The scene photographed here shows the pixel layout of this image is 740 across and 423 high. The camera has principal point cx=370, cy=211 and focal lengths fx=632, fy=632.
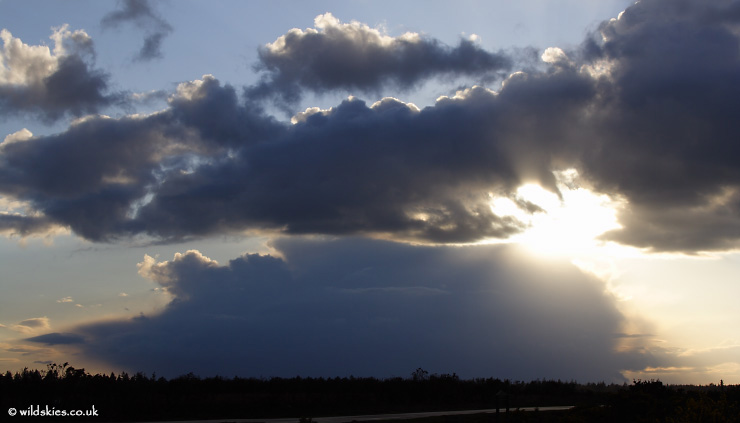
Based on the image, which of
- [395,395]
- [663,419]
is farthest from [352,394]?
[663,419]

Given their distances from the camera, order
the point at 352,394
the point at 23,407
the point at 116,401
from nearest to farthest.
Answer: the point at 23,407 → the point at 116,401 → the point at 352,394

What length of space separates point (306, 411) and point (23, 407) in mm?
17277

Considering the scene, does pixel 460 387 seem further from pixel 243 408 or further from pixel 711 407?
pixel 711 407

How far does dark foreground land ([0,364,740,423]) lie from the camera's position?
33281 mm

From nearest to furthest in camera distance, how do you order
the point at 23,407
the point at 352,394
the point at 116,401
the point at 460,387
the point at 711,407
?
the point at 711,407 < the point at 23,407 < the point at 116,401 < the point at 352,394 < the point at 460,387

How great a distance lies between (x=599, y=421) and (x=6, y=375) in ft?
137

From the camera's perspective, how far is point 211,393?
154ft

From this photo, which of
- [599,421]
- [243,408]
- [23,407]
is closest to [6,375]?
[23,407]

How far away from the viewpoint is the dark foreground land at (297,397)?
33281 mm

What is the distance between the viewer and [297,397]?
147 ft

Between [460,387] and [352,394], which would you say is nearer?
[352,394]

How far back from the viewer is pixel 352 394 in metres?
46.5

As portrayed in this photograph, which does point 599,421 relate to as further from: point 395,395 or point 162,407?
point 162,407

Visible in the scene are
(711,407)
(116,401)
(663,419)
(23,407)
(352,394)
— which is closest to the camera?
(711,407)
